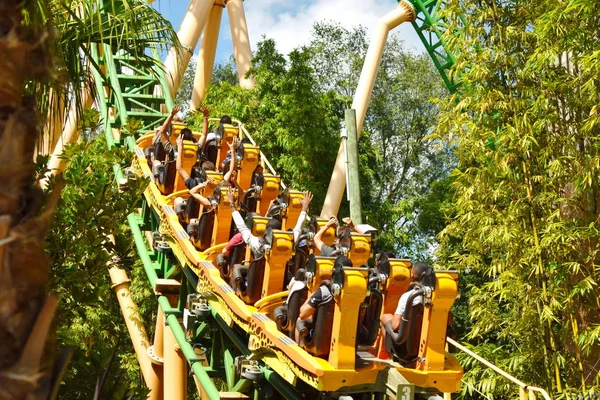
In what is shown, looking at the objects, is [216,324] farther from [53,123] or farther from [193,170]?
[53,123]

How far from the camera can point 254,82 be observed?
38.0 feet

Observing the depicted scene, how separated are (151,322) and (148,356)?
11.7 ft

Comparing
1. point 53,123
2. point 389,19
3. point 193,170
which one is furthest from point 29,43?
point 389,19

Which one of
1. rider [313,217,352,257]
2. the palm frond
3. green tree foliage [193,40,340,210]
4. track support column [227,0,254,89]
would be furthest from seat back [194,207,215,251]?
track support column [227,0,254,89]

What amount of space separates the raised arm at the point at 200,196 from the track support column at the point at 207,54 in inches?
209

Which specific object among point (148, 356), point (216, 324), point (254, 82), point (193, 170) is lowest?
point (148, 356)

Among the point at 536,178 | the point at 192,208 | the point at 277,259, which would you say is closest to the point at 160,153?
the point at 192,208

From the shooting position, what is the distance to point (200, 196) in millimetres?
6262

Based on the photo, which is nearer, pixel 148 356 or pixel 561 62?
pixel 561 62

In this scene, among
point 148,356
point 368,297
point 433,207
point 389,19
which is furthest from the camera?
point 433,207

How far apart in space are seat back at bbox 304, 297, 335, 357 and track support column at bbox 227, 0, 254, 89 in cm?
775

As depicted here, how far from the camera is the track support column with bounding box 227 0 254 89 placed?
36.7 feet

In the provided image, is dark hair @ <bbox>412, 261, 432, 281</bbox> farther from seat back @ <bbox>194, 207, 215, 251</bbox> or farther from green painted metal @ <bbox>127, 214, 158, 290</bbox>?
green painted metal @ <bbox>127, 214, 158, 290</bbox>

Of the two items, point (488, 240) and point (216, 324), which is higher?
point (488, 240)
